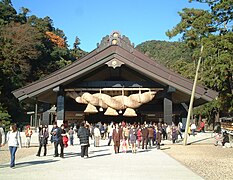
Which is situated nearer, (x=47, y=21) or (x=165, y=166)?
(x=165, y=166)

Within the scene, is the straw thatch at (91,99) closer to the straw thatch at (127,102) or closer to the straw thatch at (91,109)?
the straw thatch at (91,109)

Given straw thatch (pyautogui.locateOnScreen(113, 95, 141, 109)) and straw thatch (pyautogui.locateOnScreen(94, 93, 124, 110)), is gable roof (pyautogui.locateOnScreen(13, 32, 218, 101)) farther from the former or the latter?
straw thatch (pyautogui.locateOnScreen(113, 95, 141, 109))

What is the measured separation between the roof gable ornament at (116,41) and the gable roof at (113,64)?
0.20 m

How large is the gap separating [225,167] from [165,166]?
2.17m

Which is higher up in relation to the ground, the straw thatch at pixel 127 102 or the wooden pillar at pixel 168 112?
the straw thatch at pixel 127 102

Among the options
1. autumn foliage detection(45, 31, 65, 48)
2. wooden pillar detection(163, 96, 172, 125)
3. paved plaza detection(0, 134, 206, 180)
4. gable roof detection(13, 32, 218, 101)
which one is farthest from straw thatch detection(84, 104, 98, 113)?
autumn foliage detection(45, 31, 65, 48)

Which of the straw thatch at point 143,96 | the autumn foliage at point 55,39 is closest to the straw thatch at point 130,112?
the straw thatch at point 143,96

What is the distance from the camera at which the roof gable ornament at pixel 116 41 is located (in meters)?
20.1

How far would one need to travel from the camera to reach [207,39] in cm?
2422

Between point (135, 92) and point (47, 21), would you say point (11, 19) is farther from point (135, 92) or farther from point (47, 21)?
point (135, 92)

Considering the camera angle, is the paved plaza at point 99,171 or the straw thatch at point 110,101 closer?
the paved plaza at point 99,171

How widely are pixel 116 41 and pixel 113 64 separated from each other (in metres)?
1.69

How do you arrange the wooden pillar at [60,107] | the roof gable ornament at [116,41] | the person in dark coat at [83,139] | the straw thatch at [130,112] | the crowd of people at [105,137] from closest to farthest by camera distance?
the crowd of people at [105,137]
the person in dark coat at [83,139]
the roof gable ornament at [116,41]
the wooden pillar at [60,107]
the straw thatch at [130,112]

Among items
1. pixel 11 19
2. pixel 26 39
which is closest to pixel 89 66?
pixel 26 39
